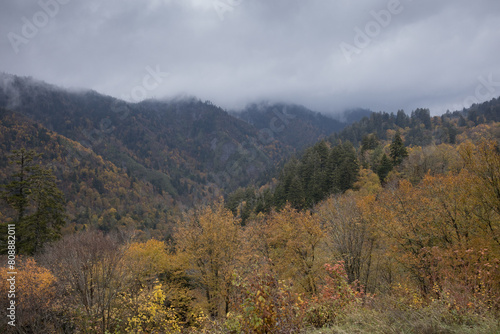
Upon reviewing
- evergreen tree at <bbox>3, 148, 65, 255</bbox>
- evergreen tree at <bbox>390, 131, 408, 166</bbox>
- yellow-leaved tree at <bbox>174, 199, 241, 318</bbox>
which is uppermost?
evergreen tree at <bbox>390, 131, 408, 166</bbox>

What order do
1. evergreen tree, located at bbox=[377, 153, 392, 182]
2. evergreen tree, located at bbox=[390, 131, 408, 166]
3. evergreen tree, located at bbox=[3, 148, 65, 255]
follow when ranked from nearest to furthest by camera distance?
evergreen tree, located at bbox=[3, 148, 65, 255], evergreen tree, located at bbox=[377, 153, 392, 182], evergreen tree, located at bbox=[390, 131, 408, 166]

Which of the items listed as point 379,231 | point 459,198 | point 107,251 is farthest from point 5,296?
point 459,198

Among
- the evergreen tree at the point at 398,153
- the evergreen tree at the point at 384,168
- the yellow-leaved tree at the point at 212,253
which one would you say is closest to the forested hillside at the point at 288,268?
the yellow-leaved tree at the point at 212,253

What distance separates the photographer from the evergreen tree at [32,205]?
28016mm

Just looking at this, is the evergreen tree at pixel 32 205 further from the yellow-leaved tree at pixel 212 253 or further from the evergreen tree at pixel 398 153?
the evergreen tree at pixel 398 153

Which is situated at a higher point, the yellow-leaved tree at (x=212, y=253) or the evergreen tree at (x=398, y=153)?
the evergreen tree at (x=398, y=153)

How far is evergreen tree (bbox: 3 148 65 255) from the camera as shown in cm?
2802

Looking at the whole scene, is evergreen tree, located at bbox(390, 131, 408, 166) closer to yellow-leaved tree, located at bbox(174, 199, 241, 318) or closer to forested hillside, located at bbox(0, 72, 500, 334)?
forested hillside, located at bbox(0, 72, 500, 334)

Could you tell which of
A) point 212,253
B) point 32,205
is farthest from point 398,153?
point 32,205

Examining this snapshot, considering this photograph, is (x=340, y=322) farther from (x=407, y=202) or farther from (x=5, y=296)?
(x=5, y=296)

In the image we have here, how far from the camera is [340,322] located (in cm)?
688

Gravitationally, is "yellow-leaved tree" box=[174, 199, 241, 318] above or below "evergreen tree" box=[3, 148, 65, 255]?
below

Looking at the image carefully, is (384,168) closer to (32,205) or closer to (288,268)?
(288,268)

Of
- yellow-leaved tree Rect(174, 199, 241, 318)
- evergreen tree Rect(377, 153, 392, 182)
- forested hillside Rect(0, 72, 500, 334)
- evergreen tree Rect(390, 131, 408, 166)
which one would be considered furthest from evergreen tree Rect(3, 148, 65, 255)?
evergreen tree Rect(390, 131, 408, 166)
